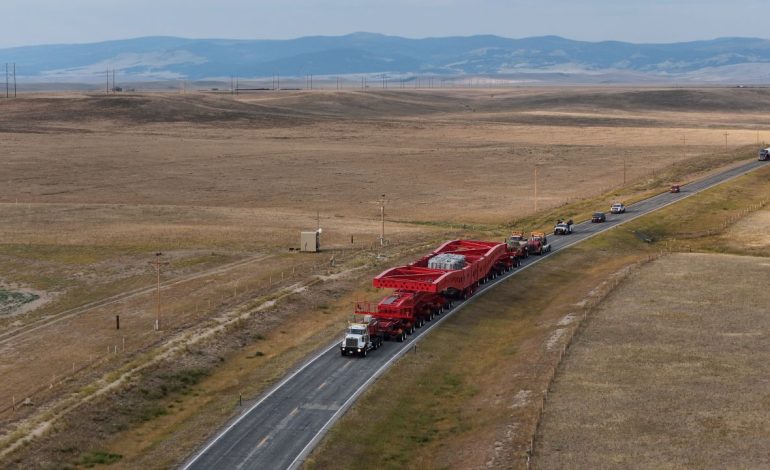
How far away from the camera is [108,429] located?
48281 millimetres

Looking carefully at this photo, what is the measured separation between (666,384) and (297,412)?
758 inches

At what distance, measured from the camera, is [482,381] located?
56.5 metres

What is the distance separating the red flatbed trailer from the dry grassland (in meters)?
10.6

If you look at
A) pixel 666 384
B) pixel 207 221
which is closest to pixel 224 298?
pixel 666 384

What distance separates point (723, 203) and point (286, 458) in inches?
Result: 3648

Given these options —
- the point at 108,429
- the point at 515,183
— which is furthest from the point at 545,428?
the point at 515,183

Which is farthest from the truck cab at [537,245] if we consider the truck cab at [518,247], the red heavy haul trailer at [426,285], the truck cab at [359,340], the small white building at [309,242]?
the truck cab at [359,340]

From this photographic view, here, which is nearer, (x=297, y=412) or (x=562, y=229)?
(x=297, y=412)

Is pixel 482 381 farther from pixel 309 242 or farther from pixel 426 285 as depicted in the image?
pixel 309 242

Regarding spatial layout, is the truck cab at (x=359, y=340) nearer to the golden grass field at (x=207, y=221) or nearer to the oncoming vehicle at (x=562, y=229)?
the golden grass field at (x=207, y=221)

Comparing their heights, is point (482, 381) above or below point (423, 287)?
below

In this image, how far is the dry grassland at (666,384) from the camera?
42719mm

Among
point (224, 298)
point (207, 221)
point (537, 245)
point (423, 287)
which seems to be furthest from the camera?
point (207, 221)

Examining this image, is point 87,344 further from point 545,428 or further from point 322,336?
point 545,428
